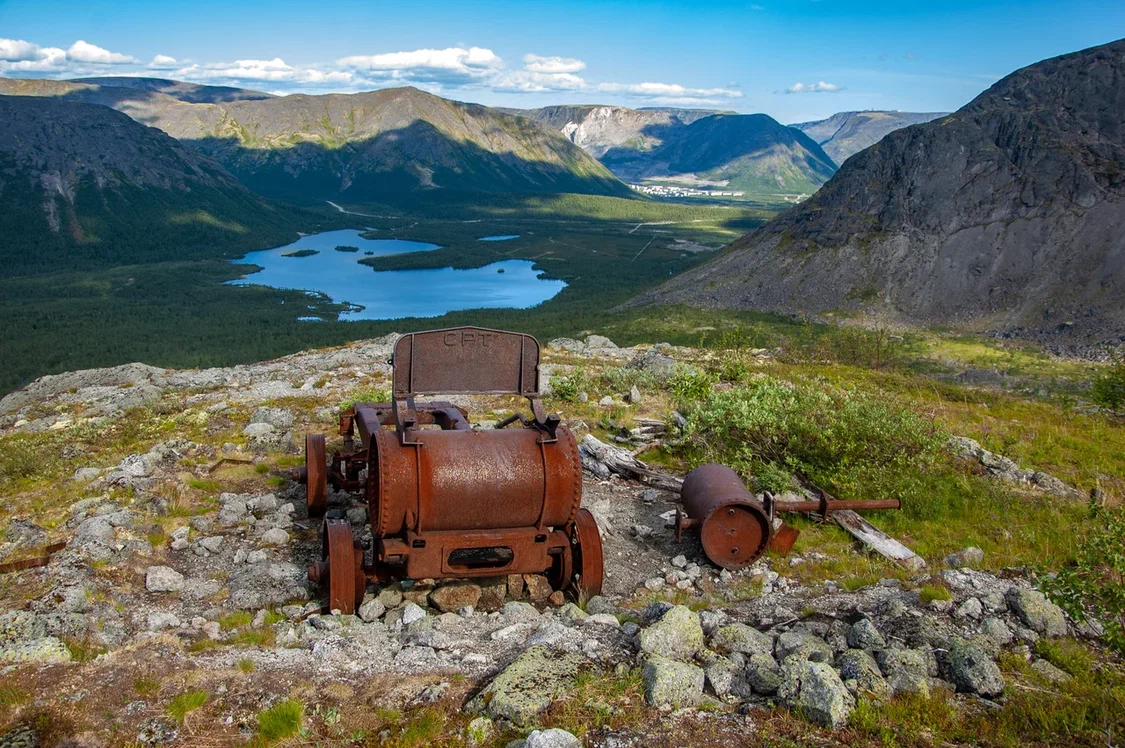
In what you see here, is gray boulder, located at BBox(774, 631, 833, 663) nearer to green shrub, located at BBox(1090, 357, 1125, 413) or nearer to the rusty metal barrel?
the rusty metal barrel

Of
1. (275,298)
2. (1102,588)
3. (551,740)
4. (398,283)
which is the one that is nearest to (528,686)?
(551,740)

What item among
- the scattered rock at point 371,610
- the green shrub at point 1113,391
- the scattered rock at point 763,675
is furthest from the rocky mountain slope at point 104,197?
the scattered rock at point 763,675

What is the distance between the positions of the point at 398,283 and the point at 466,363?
89926mm

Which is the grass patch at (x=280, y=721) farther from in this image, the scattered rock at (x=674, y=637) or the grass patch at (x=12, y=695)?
the scattered rock at (x=674, y=637)

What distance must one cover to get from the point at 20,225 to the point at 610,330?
101 meters

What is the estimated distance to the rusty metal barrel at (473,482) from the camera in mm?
7648

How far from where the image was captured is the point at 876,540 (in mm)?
9883

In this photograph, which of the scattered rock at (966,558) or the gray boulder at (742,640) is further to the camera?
the scattered rock at (966,558)

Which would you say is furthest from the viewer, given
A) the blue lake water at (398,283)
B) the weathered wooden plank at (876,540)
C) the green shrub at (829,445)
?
the blue lake water at (398,283)

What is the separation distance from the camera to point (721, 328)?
52906 mm

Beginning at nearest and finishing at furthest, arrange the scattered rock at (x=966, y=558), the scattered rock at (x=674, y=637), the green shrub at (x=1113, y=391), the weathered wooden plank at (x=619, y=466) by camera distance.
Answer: the scattered rock at (x=674, y=637) → the scattered rock at (x=966, y=558) → the weathered wooden plank at (x=619, y=466) → the green shrub at (x=1113, y=391)

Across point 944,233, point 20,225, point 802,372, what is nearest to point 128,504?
point 802,372

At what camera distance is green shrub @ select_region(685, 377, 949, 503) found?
11.7 metres

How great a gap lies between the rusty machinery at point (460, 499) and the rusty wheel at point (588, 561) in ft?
0.03
